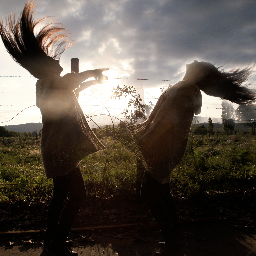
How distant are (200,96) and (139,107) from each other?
3.78ft

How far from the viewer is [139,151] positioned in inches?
89.3

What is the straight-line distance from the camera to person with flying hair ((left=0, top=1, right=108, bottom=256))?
1.92 meters

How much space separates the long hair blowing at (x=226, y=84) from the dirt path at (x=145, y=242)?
1773 mm

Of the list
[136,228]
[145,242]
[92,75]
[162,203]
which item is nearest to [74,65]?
[92,75]

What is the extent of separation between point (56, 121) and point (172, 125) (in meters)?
1.16

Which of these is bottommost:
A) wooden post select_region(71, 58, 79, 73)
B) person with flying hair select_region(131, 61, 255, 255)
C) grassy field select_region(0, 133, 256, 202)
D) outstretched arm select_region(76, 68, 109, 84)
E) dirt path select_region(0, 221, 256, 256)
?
dirt path select_region(0, 221, 256, 256)

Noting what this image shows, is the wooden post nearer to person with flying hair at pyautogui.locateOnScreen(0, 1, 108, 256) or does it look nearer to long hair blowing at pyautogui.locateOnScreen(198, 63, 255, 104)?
person with flying hair at pyautogui.locateOnScreen(0, 1, 108, 256)

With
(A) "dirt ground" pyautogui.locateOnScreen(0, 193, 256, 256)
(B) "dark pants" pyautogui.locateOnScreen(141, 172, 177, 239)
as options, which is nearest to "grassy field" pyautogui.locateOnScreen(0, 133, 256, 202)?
(A) "dirt ground" pyautogui.locateOnScreen(0, 193, 256, 256)

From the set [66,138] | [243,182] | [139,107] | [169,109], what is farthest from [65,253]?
[243,182]

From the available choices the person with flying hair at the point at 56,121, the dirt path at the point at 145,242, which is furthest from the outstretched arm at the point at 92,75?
the dirt path at the point at 145,242

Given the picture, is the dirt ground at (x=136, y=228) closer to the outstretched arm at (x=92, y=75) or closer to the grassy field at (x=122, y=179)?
the grassy field at (x=122, y=179)

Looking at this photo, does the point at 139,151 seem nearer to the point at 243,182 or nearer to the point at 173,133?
the point at 173,133

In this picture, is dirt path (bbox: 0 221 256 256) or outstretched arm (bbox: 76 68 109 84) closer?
outstretched arm (bbox: 76 68 109 84)

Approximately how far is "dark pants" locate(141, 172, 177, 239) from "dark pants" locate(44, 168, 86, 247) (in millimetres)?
753
